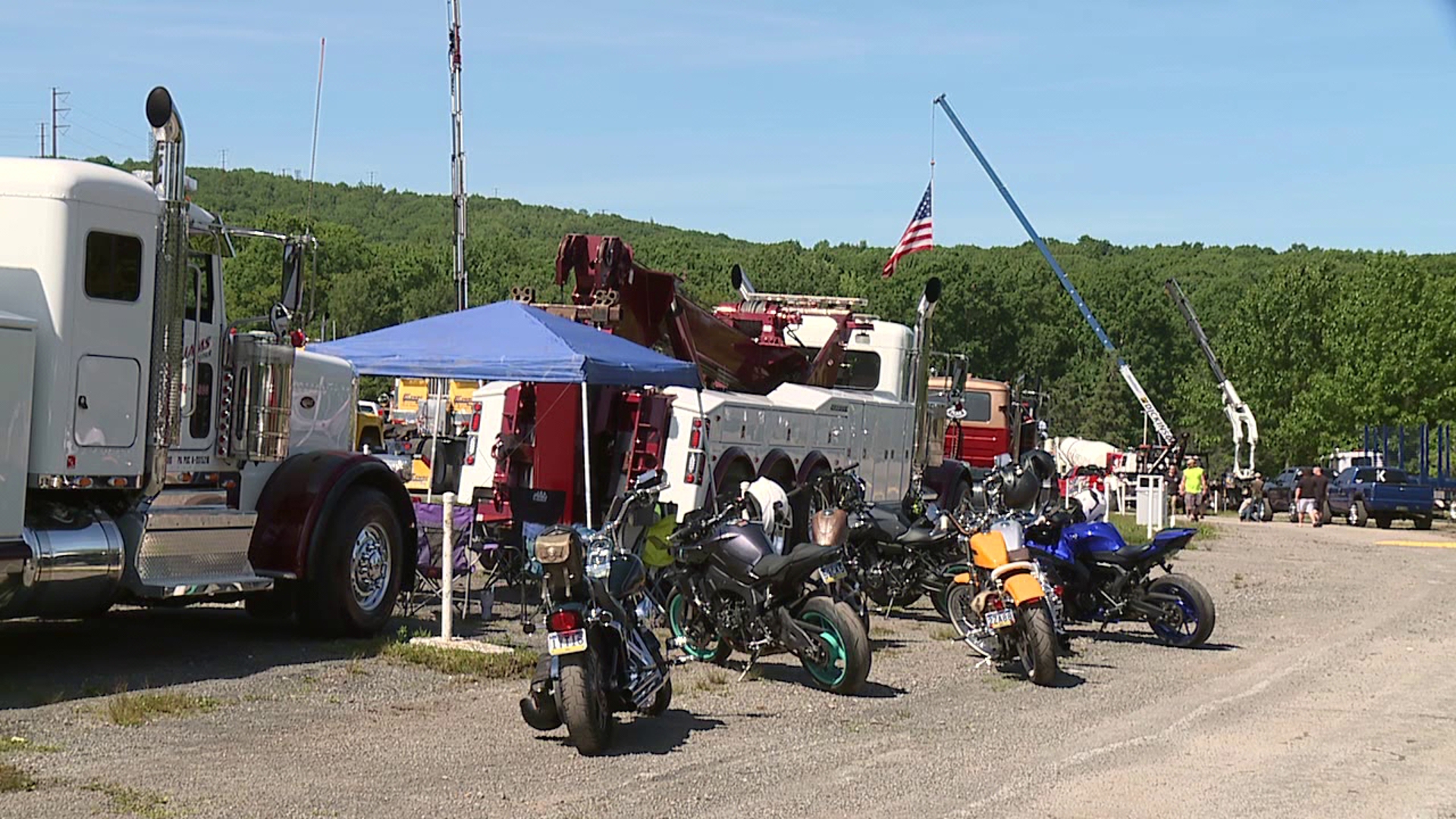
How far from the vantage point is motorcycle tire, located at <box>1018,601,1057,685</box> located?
38.7ft

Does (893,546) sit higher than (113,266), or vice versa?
(113,266)

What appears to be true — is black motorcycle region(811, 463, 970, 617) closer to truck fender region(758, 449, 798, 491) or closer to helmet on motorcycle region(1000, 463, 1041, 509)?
helmet on motorcycle region(1000, 463, 1041, 509)

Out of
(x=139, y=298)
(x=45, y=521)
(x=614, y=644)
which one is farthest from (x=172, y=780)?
(x=139, y=298)

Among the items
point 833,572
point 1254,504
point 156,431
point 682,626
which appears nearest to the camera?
point 156,431

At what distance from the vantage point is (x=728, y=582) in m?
11.4

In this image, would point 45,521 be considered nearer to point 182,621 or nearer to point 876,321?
point 182,621

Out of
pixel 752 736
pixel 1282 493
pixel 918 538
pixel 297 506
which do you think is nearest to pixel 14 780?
pixel 752 736

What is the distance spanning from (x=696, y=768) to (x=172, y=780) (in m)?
2.46

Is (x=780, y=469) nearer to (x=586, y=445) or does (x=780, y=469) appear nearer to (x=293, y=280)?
(x=586, y=445)

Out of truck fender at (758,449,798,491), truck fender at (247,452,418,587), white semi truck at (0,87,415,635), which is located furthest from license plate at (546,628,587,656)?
truck fender at (758,449,798,491)

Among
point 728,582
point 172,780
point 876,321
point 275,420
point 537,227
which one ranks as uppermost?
point 537,227

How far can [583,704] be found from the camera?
875 centimetres

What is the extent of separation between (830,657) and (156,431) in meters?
4.46

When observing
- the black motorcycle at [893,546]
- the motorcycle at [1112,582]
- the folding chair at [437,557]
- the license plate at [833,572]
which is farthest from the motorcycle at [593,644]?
the motorcycle at [1112,582]
